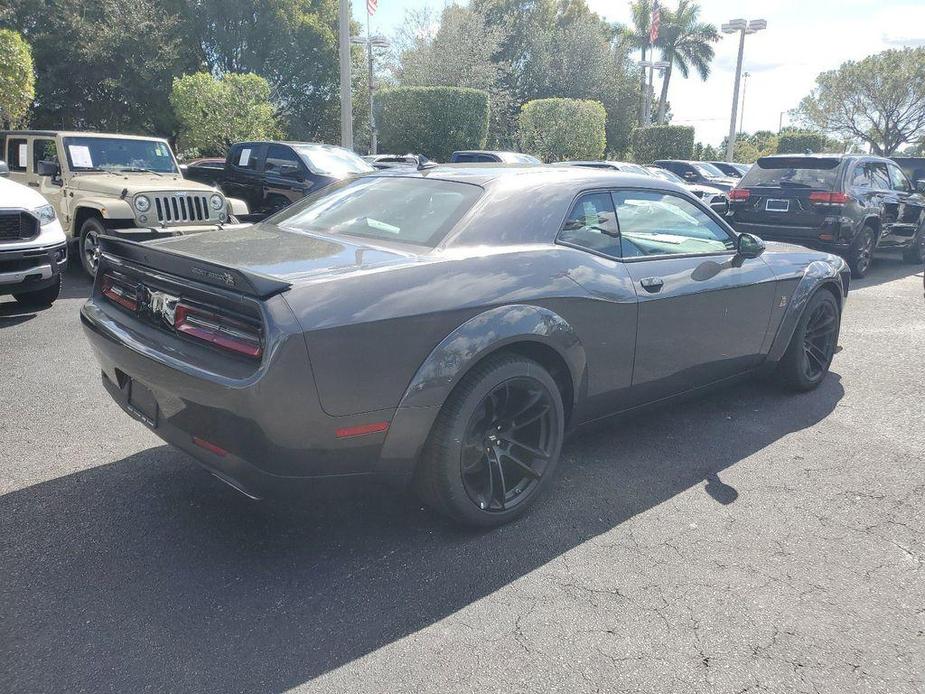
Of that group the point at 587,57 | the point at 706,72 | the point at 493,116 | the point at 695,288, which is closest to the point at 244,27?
the point at 493,116

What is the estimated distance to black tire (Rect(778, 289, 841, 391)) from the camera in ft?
15.7

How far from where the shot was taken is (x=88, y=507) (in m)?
3.21

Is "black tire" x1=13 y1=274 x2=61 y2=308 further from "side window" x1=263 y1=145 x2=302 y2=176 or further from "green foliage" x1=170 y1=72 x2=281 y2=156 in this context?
"green foliage" x1=170 y1=72 x2=281 y2=156

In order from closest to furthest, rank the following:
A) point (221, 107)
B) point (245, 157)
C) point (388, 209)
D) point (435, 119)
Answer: point (388, 209)
point (245, 157)
point (221, 107)
point (435, 119)

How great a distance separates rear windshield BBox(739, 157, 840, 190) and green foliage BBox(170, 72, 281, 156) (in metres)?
13.0

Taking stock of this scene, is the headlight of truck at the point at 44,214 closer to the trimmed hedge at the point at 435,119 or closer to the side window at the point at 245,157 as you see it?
the side window at the point at 245,157

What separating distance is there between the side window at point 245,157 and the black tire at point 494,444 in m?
9.54

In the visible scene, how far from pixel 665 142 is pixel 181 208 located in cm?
2717

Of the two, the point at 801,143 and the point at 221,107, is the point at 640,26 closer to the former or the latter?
the point at 801,143

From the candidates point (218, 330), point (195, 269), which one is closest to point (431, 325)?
point (218, 330)

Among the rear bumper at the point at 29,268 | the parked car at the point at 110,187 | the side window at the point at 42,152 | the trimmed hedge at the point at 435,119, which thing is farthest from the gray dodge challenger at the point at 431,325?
the trimmed hedge at the point at 435,119

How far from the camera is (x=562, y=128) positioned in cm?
2488

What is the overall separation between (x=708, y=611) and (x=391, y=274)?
1.71m

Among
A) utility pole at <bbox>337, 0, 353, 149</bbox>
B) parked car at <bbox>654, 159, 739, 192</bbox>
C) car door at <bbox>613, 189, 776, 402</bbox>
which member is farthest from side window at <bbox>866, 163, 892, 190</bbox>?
utility pole at <bbox>337, 0, 353, 149</bbox>
